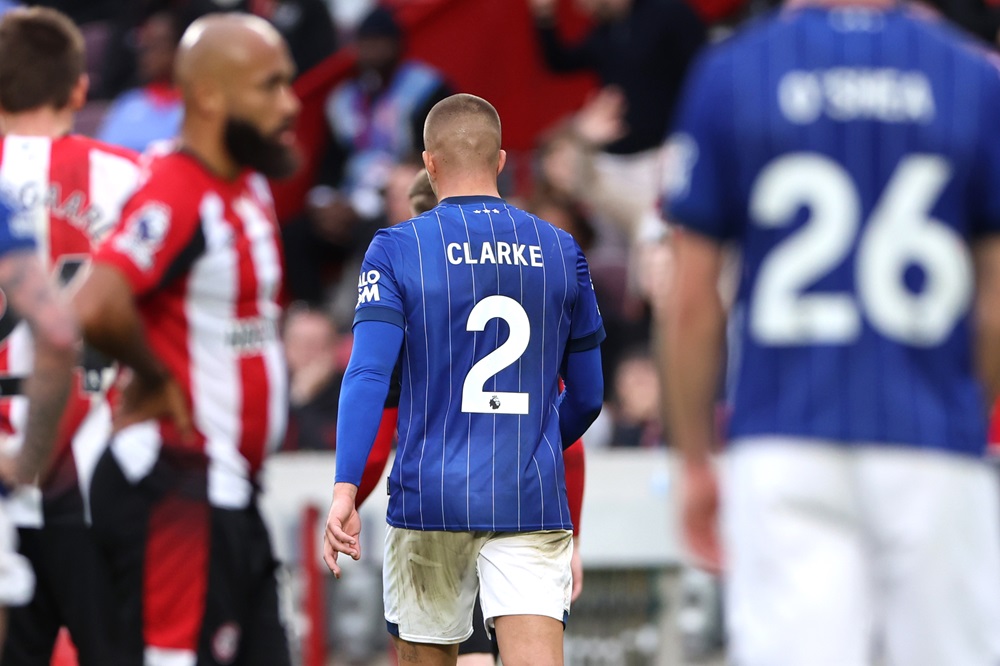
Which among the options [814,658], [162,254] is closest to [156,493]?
[162,254]

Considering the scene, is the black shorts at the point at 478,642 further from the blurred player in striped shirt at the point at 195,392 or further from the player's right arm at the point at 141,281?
the player's right arm at the point at 141,281

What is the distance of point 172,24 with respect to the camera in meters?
12.6

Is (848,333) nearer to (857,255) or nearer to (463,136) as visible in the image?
(857,255)

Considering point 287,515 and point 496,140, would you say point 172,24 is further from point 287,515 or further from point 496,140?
point 496,140

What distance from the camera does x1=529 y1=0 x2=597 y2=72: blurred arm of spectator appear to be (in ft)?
40.1

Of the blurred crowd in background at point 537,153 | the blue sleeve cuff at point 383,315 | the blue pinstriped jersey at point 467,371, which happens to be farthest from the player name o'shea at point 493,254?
the blurred crowd in background at point 537,153

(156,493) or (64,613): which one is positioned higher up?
(156,493)

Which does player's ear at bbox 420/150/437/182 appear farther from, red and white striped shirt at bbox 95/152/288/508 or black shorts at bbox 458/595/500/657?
black shorts at bbox 458/595/500/657

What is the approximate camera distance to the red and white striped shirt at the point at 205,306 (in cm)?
557

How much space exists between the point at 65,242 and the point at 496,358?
68.8 inches

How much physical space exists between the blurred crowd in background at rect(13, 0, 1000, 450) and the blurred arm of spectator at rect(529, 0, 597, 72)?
0.4 inches

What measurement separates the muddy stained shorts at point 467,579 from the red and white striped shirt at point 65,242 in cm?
123

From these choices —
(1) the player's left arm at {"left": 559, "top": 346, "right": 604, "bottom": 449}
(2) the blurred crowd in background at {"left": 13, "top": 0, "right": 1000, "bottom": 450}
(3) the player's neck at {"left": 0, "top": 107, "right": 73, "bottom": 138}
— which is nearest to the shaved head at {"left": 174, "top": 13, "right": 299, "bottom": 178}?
(3) the player's neck at {"left": 0, "top": 107, "right": 73, "bottom": 138}

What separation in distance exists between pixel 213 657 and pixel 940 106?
3.12 meters
